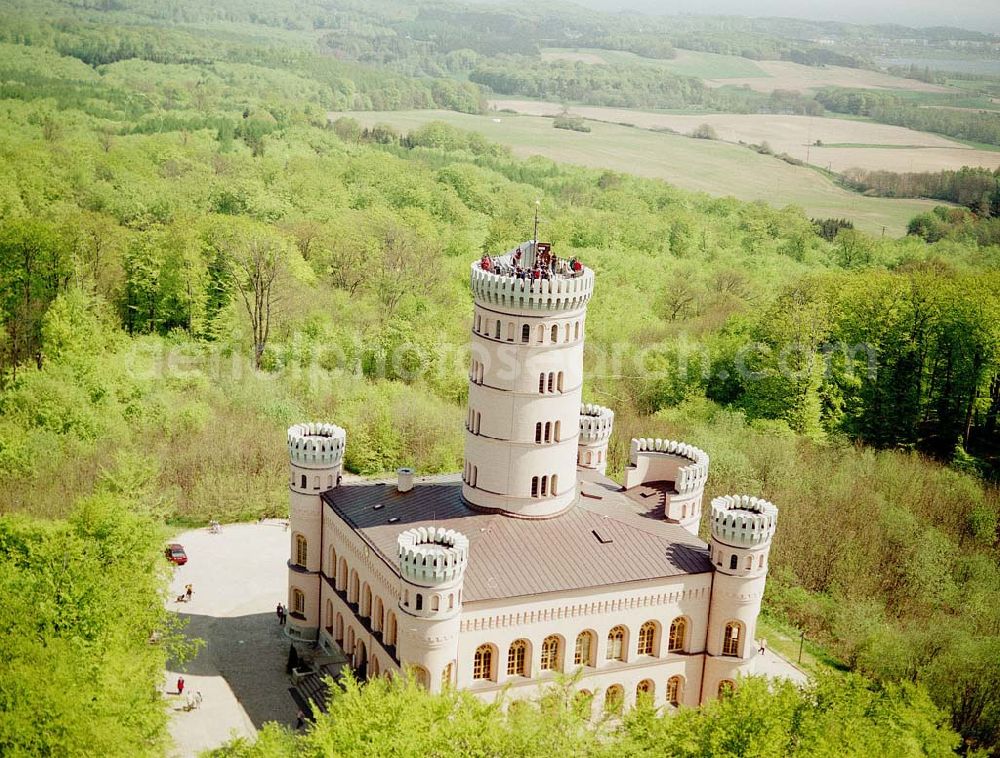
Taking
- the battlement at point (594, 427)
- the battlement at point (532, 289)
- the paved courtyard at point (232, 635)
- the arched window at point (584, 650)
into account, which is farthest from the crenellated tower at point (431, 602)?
the battlement at point (594, 427)

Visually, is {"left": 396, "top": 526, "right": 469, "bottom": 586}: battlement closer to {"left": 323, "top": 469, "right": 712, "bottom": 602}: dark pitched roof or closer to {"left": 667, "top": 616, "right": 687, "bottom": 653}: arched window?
{"left": 323, "top": 469, "right": 712, "bottom": 602}: dark pitched roof

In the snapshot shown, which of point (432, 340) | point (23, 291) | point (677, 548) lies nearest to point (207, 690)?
point (677, 548)

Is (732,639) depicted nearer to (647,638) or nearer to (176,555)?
(647,638)

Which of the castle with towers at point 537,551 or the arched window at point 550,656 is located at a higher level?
the castle with towers at point 537,551

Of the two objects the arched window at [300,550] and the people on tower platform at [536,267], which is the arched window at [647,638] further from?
the arched window at [300,550]

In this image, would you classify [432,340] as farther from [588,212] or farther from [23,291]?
[588,212]

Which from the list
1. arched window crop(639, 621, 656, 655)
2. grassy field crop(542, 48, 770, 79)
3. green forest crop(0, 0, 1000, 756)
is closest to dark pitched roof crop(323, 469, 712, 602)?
arched window crop(639, 621, 656, 655)
